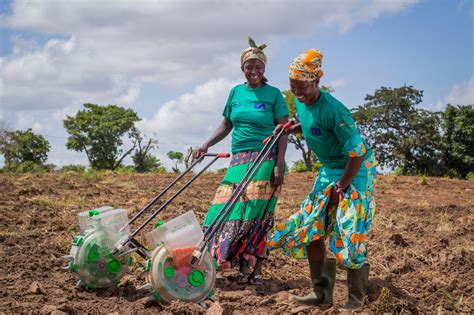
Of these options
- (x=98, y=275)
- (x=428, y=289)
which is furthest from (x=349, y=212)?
(x=98, y=275)

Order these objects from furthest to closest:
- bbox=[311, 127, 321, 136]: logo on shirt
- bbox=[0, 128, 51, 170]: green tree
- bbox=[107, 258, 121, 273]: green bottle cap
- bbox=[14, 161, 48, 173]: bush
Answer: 1. bbox=[0, 128, 51, 170]: green tree
2. bbox=[14, 161, 48, 173]: bush
3. bbox=[107, 258, 121, 273]: green bottle cap
4. bbox=[311, 127, 321, 136]: logo on shirt

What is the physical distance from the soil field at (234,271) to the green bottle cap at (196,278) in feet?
0.52

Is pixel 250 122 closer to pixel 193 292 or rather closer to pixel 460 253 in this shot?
pixel 193 292

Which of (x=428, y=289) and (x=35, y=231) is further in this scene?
(x=35, y=231)

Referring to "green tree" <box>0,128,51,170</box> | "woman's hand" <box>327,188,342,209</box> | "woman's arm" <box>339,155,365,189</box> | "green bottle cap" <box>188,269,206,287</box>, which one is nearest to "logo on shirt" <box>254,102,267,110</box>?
"woman's hand" <box>327,188,342,209</box>

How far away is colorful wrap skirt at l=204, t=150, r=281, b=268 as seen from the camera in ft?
17.6

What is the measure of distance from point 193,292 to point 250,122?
5.61 feet

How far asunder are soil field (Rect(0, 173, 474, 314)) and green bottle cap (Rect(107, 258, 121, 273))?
17 cm

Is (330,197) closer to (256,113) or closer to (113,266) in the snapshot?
(256,113)

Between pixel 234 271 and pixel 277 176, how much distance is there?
109cm

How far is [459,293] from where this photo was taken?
500 cm

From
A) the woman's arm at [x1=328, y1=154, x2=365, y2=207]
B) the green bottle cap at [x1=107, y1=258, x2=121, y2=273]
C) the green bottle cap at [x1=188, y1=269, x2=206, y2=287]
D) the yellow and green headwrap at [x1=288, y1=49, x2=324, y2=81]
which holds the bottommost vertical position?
the green bottle cap at [x1=188, y1=269, x2=206, y2=287]

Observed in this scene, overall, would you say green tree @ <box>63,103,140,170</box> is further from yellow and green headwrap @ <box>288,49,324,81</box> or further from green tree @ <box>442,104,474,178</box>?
yellow and green headwrap @ <box>288,49,324,81</box>

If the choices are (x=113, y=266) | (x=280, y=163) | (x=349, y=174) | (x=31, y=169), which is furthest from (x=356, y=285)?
(x=31, y=169)
